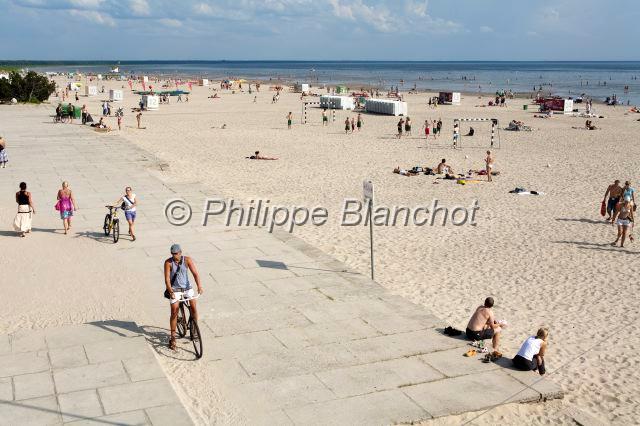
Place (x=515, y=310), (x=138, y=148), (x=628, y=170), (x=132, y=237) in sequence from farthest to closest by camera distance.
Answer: (x=138, y=148)
(x=628, y=170)
(x=132, y=237)
(x=515, y=310)

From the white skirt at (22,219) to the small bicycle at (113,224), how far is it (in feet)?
5.14

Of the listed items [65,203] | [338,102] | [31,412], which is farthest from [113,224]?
[338,102]

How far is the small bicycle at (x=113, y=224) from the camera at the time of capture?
44.2ft

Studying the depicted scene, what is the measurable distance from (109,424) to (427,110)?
50658 millimetres

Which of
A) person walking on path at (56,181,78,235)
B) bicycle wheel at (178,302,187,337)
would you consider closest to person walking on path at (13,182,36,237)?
person walking on path at (56,181,78,235)

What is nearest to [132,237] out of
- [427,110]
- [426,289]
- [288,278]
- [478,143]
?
[288,278]

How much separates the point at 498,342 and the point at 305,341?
8.39 feet

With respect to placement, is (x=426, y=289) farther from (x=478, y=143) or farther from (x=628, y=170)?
(x=478, y=143)

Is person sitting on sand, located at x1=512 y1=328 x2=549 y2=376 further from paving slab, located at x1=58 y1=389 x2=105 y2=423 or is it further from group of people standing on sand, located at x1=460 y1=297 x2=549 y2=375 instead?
paving slab, located at x1=58 y1=389 x2=105 y2=423

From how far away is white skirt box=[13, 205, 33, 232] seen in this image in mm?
13844

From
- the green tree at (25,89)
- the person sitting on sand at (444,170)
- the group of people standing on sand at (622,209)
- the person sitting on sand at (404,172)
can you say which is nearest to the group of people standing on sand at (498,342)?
the group of people standing on sand at (622,209)

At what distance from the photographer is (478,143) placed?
110 feet

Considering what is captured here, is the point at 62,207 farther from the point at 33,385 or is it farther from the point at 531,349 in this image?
the point at 531,349

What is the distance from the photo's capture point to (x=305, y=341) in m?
8.73
